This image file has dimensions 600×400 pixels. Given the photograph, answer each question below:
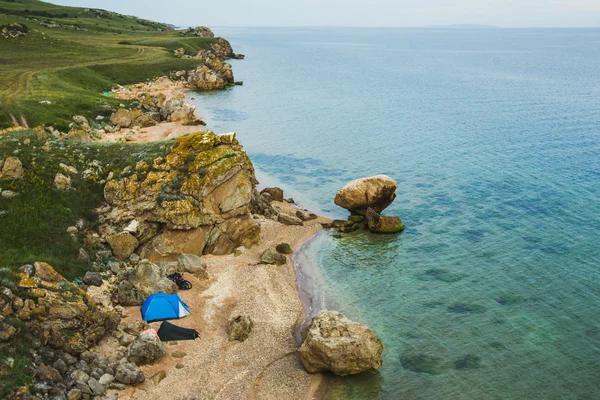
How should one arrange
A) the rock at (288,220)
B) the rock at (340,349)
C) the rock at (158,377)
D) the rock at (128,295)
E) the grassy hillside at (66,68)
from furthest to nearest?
the grassy hillside at (66,68) → the rock at (288,220) → the rock at (128,295) → the rock at (340,349) → the rock at (158,377)

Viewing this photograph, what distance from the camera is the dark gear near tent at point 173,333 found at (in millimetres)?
33094

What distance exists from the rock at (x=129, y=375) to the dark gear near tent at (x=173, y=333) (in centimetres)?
399

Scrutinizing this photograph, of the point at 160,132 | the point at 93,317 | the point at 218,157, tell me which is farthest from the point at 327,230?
the point at 160,132

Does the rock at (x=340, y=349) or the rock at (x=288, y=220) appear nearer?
the rock at (x=340, y=349)

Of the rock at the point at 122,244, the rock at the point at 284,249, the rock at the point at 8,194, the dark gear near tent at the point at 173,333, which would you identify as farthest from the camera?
the rock at the point at 284,249

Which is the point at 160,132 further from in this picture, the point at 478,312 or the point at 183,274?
the point at 478,312

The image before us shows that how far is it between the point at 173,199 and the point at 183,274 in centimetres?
694

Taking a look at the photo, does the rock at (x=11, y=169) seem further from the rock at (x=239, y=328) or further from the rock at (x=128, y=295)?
A: the rock at (x=239, y=328)

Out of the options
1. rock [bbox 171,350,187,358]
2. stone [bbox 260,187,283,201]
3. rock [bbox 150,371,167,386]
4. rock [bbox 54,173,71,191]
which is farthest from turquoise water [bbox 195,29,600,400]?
rock [bbox 54,173,71,191]

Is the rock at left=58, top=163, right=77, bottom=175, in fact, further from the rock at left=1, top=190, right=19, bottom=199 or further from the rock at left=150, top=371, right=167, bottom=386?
the rock at left=150, top=371, right=167, bottom=386

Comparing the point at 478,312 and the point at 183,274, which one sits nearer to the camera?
the point at 478,312

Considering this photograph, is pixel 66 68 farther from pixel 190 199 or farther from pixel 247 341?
pixel 247 341

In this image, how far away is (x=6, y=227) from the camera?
125 ft

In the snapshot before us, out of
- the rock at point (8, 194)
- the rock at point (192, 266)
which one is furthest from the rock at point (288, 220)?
the rock at point (8, 194)
